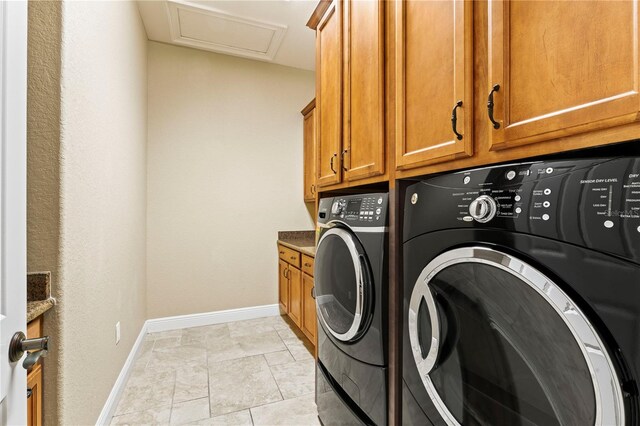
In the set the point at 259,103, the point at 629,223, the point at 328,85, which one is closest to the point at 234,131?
the point at 259,103

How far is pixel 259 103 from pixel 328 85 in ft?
6.40

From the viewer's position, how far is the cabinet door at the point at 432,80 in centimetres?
83

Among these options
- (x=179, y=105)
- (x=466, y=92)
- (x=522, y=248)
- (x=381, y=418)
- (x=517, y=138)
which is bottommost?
(x=381, y=418)

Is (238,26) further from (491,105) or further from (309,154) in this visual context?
(491,105)

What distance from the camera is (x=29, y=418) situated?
3.33 ft

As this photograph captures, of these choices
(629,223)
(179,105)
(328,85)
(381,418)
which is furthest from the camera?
(179,105)

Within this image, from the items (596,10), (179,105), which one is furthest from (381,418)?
(179,105)

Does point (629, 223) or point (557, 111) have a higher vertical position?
point (557, 111)

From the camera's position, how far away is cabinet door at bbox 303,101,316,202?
3.31 metres

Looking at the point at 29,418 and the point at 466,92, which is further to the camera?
the point at 29,418

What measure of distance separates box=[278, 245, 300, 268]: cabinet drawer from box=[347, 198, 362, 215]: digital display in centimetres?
151

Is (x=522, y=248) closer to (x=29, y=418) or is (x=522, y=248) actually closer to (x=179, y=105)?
(x=29, y=418)

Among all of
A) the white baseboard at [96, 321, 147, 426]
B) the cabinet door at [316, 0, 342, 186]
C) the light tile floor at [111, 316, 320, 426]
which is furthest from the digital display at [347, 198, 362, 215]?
the white baseboard at [96, 321, 147, 426]

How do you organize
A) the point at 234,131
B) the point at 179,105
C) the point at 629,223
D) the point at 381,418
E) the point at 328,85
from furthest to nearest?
the point at 234,131 < the point at 179,105 < the point at 328,85 < the point at 381,418 < the point at 629,223
